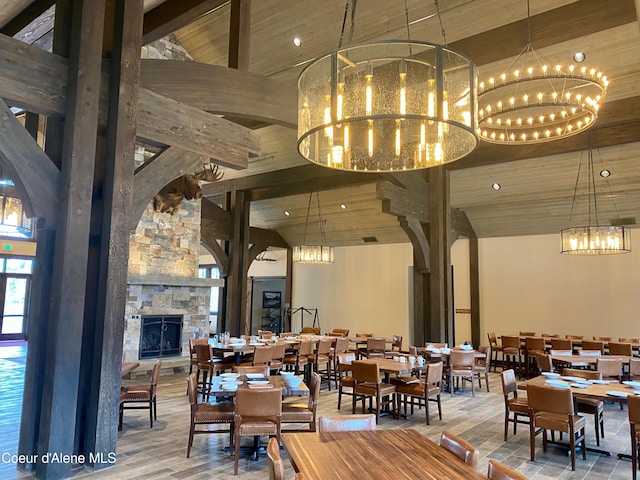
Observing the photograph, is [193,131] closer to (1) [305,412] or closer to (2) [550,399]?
(1) [305,412]

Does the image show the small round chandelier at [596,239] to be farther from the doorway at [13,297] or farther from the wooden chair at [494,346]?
the doorway at [13,297]

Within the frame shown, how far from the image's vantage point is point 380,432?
280 cm

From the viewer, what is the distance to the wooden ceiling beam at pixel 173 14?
505 centimetres

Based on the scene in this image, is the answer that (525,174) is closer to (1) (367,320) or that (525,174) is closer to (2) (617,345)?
(2) (617,345)

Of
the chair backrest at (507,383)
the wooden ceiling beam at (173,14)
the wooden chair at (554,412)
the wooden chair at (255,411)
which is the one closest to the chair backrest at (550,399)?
the wooden chair at (554,412)

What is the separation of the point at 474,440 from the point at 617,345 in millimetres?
4514

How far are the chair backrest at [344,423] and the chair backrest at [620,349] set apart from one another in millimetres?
6902

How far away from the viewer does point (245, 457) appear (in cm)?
422

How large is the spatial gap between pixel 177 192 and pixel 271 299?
8.12 meters

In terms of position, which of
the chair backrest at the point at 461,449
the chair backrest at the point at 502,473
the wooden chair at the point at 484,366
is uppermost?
the chair backrest at the point at 502,473

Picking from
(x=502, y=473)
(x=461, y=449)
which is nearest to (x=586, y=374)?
(x=461, y=449)

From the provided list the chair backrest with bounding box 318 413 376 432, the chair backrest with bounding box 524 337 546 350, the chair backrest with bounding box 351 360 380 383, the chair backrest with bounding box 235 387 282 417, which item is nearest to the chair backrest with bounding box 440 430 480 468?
the chair backrest with bounding box 318 413 376 432

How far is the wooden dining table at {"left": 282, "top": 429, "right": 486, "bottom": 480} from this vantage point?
207 centimetres

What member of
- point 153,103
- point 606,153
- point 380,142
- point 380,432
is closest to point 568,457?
point 380,432
